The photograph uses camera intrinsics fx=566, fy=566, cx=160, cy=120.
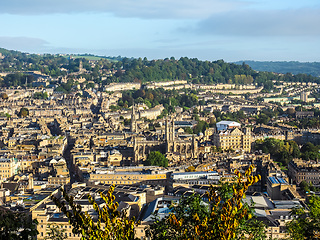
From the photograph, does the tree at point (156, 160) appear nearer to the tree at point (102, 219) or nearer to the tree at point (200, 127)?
the tree at point (200, 127)

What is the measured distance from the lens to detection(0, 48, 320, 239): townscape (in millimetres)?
25528

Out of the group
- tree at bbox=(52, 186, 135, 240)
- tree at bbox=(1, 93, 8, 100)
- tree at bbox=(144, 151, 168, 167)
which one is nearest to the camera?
tree at bbox=(52, 186, 135, 240)

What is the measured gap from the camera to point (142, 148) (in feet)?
132

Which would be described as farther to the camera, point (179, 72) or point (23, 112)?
point (179, 72)

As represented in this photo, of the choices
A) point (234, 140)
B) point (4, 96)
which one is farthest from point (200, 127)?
point (4, 96)

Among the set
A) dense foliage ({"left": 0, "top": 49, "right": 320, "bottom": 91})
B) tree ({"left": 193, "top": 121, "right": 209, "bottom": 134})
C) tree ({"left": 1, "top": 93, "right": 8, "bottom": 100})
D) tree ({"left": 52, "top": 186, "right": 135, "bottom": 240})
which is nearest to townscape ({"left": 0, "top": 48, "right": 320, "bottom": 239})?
tree ({"left": 193, "top": 121, "right": 209, "bottom": 134})

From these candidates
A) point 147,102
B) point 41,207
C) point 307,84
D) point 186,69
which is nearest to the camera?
point 41,207

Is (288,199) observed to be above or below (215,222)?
below

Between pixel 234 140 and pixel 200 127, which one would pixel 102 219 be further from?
pixel 200 127

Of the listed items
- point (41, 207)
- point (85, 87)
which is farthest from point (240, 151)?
point (85, 87)

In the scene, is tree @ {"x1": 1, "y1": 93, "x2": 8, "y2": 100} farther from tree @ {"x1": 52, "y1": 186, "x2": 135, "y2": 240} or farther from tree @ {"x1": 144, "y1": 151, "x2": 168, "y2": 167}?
tree @ {"x1": 52, "y1": 186, "x2": 135, "y2": 240}

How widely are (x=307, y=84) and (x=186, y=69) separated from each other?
74.9 feet

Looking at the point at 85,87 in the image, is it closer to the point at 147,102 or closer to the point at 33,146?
the point at 147,102

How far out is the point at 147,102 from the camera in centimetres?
6975
